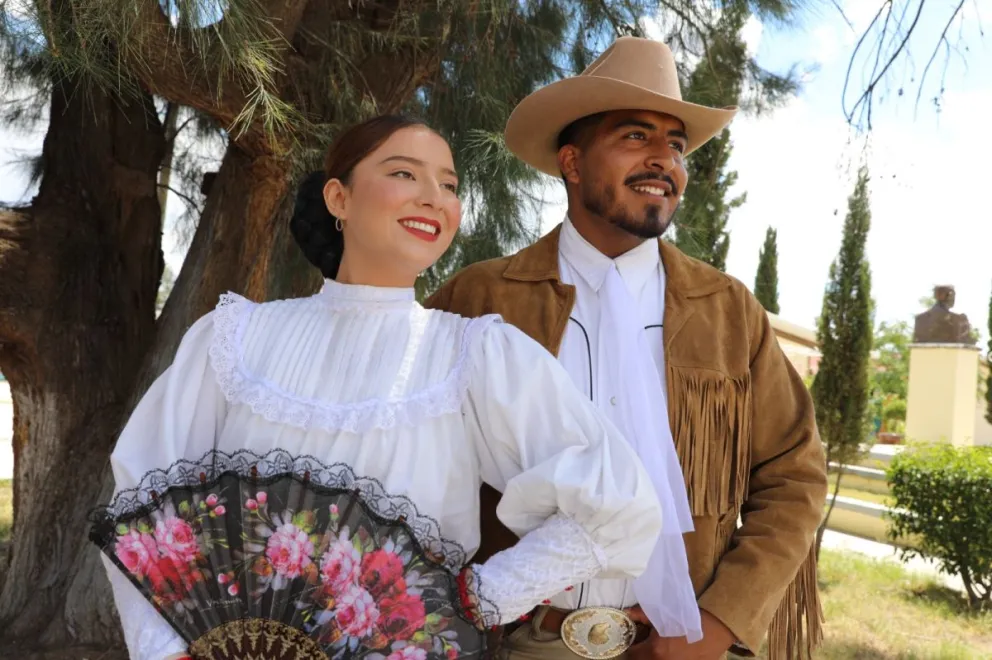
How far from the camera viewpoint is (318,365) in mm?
1460

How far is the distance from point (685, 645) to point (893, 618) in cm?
476

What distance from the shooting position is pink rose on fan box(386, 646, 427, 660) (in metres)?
1.20

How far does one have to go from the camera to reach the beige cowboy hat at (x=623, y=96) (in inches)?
74.3

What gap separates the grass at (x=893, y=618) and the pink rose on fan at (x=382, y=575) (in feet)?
13.7

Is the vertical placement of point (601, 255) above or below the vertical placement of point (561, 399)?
above

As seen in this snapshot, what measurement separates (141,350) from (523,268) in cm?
263

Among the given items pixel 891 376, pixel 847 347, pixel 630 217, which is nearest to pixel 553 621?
pixel 630 217

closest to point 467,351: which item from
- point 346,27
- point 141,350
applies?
point 346,27

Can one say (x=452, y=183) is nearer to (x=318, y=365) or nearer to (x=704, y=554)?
(x=318, y=365)

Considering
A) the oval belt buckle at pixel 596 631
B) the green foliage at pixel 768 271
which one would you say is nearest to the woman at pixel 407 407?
the oval belt buckle at pixel 596 631

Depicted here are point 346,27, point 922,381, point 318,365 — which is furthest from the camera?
point 922,381

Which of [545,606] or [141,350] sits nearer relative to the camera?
[545,606]

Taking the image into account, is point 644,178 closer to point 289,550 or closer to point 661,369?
point 661,369

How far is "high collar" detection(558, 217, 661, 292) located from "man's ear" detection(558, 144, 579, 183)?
6.2 inches
